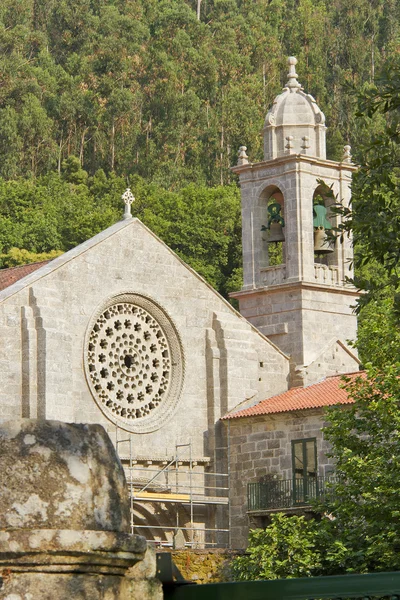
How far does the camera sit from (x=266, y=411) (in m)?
35.9

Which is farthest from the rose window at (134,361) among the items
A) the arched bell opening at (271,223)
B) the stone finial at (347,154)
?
the stone finial at (347,154)

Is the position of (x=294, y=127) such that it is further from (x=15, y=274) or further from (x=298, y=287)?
(x=15, y=274)

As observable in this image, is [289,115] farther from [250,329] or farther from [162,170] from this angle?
[162,170]

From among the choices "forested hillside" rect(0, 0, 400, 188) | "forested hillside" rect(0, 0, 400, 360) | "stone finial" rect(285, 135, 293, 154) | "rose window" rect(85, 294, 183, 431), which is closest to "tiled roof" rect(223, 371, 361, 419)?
"rose window" rect(85, 294, 183, 431)

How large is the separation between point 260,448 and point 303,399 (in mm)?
1588

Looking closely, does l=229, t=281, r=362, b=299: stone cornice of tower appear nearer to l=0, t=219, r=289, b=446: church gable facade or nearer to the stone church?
the stone church

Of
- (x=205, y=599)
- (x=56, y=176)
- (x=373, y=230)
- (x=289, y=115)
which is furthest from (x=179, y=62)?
(x=205, y=599)

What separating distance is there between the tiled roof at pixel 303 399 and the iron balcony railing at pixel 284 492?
1.61 meters

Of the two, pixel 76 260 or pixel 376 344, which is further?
pixel 76 260

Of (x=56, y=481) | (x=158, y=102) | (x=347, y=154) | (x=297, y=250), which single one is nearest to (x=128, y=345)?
(x=297, y=250)

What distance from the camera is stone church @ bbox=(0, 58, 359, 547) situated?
34.1 m

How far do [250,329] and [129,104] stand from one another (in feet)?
201

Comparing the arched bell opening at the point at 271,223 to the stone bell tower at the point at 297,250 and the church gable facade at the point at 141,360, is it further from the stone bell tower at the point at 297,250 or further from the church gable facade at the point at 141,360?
the church gable facade at the point at 141,360

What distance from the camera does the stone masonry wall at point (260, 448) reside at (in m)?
35.0
